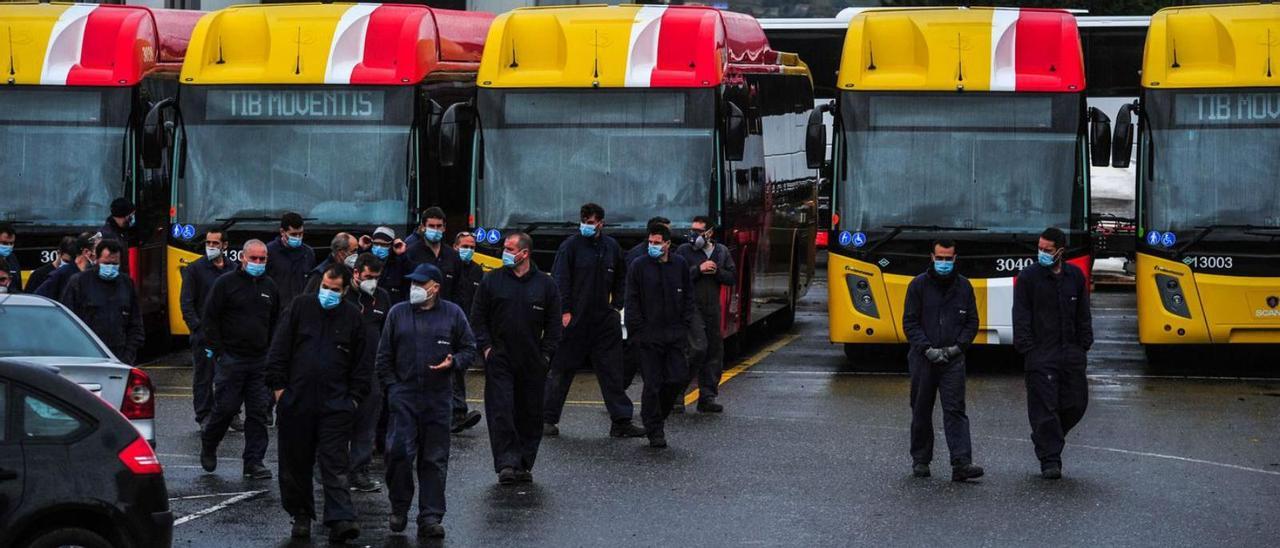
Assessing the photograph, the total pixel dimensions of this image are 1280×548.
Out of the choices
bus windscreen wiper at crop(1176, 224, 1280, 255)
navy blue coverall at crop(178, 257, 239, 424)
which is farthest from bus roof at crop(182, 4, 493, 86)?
bus windscreen wiper at crop(1176, 224, 1280, 255)

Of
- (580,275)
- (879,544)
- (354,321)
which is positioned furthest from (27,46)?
(879,544)

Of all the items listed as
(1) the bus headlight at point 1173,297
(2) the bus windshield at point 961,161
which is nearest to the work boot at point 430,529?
(2) the bus windshield at point 961,161

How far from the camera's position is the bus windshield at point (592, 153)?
1981cm

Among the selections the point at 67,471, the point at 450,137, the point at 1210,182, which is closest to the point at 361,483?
the point at 67,471

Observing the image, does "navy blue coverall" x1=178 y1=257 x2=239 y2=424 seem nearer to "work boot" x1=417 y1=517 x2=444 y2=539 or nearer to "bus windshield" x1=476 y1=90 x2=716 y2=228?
"work boot" x1=417 y1=517 x2=444 y2=539

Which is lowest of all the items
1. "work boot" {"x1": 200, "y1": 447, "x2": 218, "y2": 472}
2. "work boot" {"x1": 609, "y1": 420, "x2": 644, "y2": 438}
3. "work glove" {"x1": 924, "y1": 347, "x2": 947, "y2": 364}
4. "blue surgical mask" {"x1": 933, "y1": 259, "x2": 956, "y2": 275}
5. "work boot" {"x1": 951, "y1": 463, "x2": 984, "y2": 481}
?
"work boot" {"x1": 609, "y1": 420, "x2": 644, "y2": 438}

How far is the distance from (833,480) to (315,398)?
12.4 ft

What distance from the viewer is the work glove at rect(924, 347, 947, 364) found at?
555 inches

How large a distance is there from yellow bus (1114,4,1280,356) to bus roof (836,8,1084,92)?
78cm

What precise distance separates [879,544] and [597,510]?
6.00 feet

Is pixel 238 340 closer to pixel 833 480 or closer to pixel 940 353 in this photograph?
pixel 833 480

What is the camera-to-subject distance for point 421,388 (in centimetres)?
1204

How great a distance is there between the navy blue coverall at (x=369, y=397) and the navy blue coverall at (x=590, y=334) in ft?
9.34

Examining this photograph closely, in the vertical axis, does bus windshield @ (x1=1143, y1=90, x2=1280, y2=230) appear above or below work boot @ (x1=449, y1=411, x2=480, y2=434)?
above
